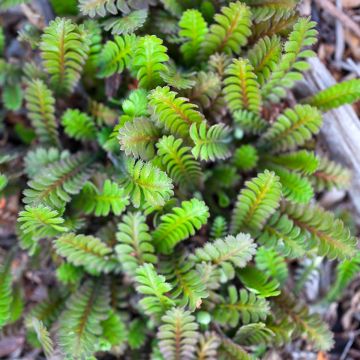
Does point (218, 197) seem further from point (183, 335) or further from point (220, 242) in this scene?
point (183, 335)

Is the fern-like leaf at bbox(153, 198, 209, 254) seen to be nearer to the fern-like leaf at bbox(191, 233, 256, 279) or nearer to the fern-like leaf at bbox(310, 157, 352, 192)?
the fern-like leaf at bbox(191, 233, 256, 279)

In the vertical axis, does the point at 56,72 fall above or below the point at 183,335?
above

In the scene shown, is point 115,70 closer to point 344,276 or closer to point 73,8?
point 73,8

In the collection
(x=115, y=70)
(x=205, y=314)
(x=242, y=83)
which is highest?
(x=115, y=70)

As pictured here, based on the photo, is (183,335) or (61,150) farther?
(61,150)

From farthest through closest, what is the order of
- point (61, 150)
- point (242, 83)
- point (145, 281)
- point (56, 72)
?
point (61, 150)
point (56, 72)
point (242, 83)
point (145, 281)

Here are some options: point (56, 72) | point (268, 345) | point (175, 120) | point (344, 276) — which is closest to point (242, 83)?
point (175, 120)

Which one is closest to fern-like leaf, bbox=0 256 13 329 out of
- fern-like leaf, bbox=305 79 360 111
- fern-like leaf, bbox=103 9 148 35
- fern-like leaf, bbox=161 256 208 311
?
fern-like leaf, bbox=161 256 208 311

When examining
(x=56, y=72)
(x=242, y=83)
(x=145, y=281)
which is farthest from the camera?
(x=56, y=72)
